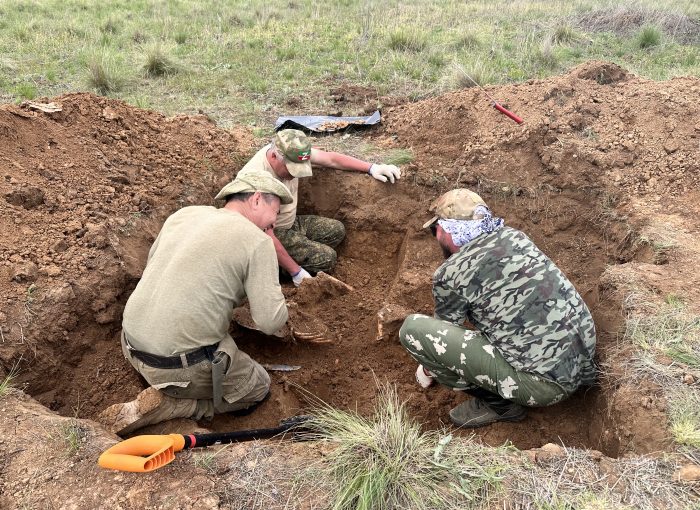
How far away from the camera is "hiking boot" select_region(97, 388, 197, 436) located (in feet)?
8.54

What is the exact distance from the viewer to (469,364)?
280 cm

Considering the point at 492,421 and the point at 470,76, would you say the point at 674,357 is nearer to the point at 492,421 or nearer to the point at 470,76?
the point at 492,421

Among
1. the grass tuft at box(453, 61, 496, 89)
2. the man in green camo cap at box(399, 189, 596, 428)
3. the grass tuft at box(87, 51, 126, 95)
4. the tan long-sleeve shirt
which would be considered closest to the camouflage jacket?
the man in green camo cap at box(399, 189, 596, 428)

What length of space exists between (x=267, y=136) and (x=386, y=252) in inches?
70.5

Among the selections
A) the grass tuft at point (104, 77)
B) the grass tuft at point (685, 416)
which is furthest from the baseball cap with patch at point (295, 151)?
the grass tuft at point (104, 77)

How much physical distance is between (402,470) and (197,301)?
1289 mm

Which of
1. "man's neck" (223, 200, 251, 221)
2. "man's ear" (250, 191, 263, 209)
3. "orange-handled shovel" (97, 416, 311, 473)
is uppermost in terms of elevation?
"man's ear" (250, 191, 263, 209)

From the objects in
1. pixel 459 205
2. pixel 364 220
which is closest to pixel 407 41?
pixel 364 220

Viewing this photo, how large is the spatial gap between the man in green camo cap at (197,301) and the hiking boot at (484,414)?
1.23m

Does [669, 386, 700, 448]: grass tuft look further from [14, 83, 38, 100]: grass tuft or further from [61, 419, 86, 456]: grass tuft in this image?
[14, 83, 38, 100]: grass tuft

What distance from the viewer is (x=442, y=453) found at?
219cm

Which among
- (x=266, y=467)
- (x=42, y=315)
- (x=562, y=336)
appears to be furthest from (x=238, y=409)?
(x=562, y=336)

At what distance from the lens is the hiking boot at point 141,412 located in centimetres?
260

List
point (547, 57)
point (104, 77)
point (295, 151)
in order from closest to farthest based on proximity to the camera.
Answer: point (295, 151) < point (104, 77) < point (547, 57)
